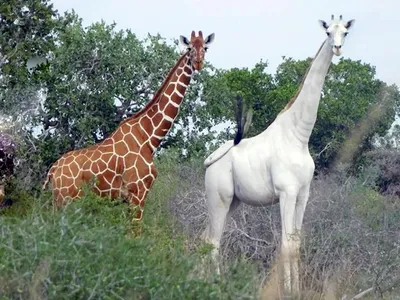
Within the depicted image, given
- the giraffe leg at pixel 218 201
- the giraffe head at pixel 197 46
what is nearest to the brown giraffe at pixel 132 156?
the giraffe head at pixel 197 46

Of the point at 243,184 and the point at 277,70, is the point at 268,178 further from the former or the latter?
the point at 277,70

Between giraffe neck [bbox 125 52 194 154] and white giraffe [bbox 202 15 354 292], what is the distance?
63 centimetres

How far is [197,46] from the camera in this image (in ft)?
39.9

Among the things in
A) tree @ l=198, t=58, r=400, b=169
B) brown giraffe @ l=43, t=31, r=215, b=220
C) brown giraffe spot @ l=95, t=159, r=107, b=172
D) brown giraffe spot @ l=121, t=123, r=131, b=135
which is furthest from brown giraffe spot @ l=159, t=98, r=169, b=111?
tree @ l=198, t=58, r=400, b=169

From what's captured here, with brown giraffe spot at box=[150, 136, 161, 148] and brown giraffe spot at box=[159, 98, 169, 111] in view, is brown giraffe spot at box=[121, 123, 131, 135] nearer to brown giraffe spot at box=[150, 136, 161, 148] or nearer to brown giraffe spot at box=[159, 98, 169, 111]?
brown giraffe spot at box=[150, 136, 161, 148]

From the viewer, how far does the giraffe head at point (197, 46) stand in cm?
1212

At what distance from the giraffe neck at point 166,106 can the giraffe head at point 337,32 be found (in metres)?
1.67

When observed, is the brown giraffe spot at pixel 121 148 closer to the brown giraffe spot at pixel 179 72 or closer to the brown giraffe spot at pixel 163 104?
the brown giraffe spot at pixel 163 104

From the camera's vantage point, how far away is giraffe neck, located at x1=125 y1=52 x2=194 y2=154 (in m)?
12.3

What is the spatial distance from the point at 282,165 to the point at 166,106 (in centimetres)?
171

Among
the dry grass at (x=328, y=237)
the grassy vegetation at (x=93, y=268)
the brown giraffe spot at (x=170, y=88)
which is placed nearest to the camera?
the grassy vegetation at (x=93, y=268)

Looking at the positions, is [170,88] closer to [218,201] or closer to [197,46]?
[197,46]

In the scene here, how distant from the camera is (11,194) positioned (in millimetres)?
13531

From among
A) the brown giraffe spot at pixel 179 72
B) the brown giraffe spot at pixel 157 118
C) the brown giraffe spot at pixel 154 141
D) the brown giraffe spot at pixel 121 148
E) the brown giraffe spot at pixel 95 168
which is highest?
the brown giraffe spot at pixel 179 72
